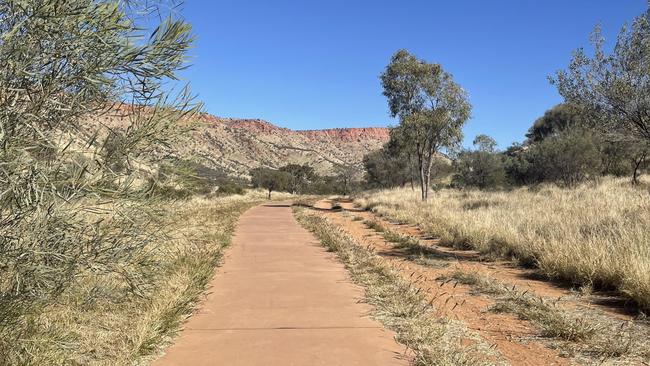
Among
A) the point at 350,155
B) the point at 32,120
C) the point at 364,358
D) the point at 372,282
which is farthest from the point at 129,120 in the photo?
the point at 350,155

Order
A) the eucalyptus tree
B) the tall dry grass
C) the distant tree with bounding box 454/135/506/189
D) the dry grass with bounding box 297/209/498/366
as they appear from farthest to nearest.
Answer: the distant tree with bounding box 454/135/506/189
the tall dry grass
the dry grass with bounding box 297/209/498/366
the eucalyptus tree

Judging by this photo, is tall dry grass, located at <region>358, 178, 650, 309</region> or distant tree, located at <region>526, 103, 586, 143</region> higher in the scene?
distant tree, located at <region>526, 103, 586, 143</region>

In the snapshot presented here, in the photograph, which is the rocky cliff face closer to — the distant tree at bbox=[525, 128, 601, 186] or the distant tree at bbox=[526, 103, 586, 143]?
the distant tree at bbox=[526, 103, 586, 143]

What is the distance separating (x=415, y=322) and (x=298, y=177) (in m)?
64.6

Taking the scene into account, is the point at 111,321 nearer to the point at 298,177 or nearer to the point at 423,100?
the point at 423,100

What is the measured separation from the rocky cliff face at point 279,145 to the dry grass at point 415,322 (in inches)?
1996

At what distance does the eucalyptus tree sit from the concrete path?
1122 millimetres

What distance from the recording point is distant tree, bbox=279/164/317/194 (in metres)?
66.2

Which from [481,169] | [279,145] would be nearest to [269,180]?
[481,169]

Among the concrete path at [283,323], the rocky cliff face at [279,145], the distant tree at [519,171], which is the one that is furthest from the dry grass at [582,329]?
the rocky cliff face at [279,145]

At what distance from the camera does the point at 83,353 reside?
4551 millimetres

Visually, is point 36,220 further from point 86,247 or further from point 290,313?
point 290,313

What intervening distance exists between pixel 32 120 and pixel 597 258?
786cm

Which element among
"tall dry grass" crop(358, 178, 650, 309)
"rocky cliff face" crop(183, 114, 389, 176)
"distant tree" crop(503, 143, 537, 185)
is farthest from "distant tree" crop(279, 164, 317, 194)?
"tall dry grass" crop(358, 178, 650, 309)
